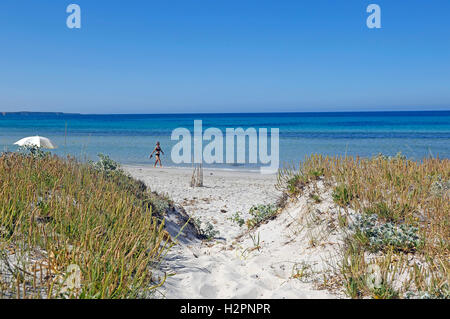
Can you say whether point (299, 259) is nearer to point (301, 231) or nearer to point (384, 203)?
point (301, 231)

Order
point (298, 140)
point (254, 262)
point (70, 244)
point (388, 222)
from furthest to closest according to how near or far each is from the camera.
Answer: point (298, 140) < point (254, 262) < point (388, 222) < point (70, 244)

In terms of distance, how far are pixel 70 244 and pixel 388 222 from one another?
413 centimetres

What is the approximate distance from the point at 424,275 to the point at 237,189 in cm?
1123

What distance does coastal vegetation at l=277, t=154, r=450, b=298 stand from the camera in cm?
359

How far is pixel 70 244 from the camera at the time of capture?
4094 mm

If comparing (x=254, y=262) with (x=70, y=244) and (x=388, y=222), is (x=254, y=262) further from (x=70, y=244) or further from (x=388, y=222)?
(x=70, y=244)

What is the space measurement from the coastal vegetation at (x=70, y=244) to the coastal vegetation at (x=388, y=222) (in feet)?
7.25

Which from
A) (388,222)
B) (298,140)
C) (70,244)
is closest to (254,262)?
(388,222)

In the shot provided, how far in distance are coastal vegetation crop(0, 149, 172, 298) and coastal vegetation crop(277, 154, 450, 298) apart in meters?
2.21

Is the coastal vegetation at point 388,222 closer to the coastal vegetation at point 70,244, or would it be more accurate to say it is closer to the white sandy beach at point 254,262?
the white sandy beach at point 254,262

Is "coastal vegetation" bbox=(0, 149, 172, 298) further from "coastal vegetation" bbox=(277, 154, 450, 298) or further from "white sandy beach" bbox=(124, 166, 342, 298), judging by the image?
"coastal vegetation" bbox=(277, 154, 450, 298)

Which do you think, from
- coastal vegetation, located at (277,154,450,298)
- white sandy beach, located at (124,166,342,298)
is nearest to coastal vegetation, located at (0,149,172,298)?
white sandy beach, located at (124,166,342,298)

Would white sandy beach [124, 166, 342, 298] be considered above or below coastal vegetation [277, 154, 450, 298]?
below
